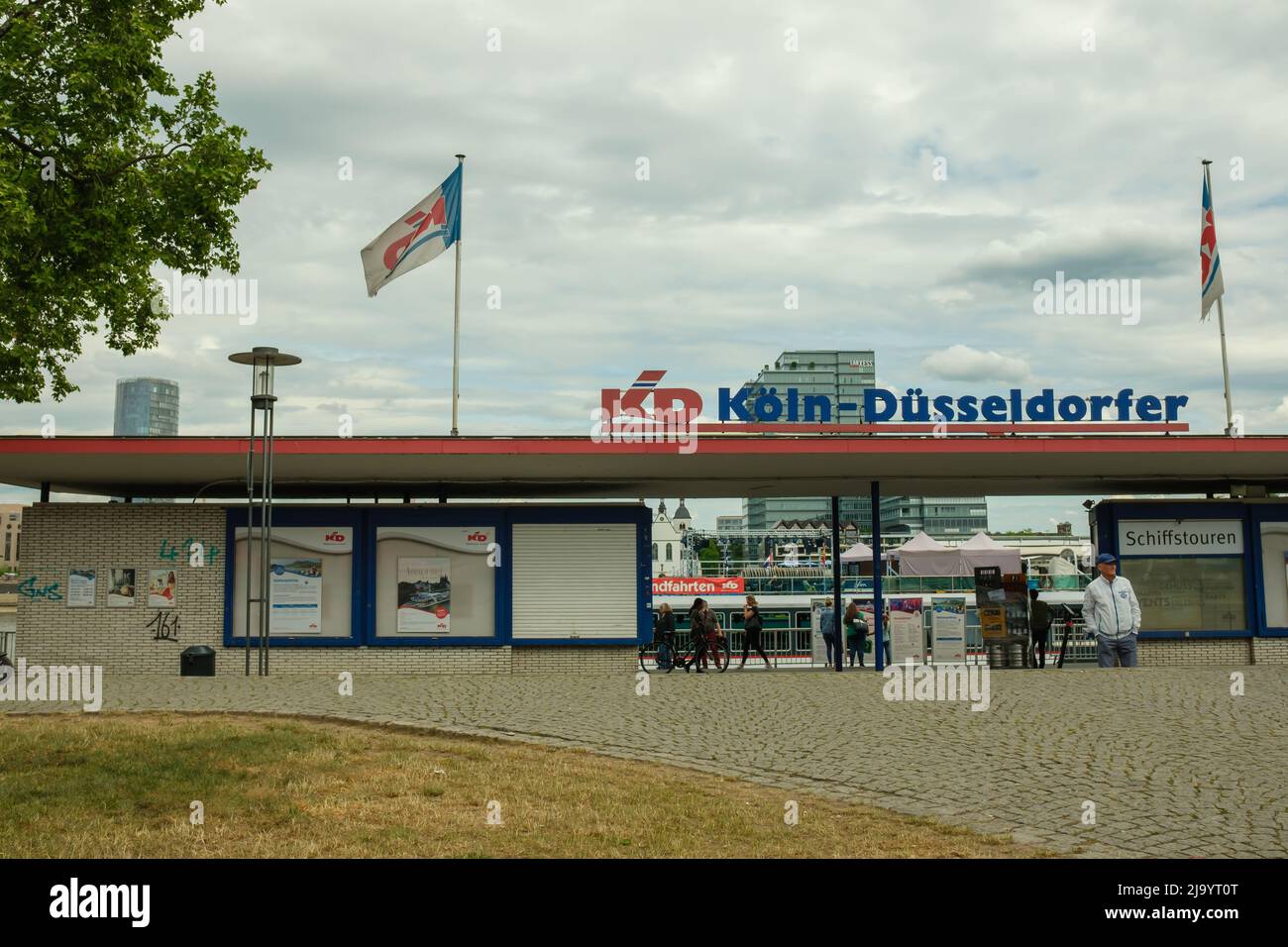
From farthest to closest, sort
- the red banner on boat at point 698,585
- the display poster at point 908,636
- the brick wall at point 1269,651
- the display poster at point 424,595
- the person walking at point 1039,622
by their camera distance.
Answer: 1. the red banner on boat at point 698,585
2. the display poster at point 908,636
3. the person walking at point 1039,622
4. the brick wall at point 1269,651
5. the display poster at point 424,595

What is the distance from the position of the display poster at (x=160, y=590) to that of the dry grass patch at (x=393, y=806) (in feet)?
33.3

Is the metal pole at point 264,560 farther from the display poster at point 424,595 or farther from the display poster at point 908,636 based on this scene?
the display poster at point 908,636

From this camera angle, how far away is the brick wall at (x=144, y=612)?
2116cm

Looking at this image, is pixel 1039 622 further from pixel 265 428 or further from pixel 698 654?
pixel 265 428

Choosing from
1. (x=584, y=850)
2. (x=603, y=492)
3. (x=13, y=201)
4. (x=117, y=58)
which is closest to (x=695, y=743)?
(x=584, y=850)

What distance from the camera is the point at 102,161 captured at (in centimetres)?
1091

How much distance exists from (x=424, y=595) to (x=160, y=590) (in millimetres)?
4962

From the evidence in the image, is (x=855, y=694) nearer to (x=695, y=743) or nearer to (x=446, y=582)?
(x=695, y=743)

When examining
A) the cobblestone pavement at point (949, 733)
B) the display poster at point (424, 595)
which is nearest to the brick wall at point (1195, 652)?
the cobblestone pavement at point (949, 733)

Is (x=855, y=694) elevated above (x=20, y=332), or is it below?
below

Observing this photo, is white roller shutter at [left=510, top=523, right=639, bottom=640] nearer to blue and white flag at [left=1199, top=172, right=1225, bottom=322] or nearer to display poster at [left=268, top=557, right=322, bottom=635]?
display poster at [left=268, top=557, right=322, bottom=635]

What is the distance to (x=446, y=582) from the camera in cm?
2152

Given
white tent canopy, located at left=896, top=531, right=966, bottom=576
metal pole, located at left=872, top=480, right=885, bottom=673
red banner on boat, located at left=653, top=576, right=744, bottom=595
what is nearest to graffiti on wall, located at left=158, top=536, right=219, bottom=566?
metal pole, located at left=872, top=480, right=885, bottom=673
